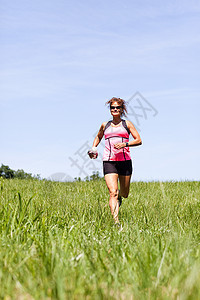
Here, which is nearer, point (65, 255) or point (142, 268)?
point (142, 268)

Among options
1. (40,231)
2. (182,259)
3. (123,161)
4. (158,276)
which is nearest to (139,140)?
(123,161)

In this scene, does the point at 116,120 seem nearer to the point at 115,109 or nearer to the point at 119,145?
the point at 115,109

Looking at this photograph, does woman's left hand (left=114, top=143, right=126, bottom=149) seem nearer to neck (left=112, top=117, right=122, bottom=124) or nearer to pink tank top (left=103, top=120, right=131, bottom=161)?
pink tank top (left=103, top=120, right=131, bottom=161)

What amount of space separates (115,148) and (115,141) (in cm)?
13

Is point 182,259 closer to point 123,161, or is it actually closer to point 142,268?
point 142,268

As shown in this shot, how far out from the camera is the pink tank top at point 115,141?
7.00 m

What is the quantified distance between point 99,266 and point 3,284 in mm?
787

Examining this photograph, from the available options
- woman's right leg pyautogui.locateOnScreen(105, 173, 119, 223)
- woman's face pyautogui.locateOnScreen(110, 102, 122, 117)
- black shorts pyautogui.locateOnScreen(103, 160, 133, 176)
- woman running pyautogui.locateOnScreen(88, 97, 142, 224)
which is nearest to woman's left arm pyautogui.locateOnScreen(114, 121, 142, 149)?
woman running pyautogui.locateOnScreen(88, 97, 142, 224)

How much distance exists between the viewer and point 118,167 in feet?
23.6

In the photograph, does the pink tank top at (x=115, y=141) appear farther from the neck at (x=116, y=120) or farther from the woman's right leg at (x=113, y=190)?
the woman's right leg at (x=113, y=190)

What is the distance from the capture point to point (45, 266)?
2648mm

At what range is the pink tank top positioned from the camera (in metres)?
7.00

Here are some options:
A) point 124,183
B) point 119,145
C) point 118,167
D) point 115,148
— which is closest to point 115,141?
point 115,148

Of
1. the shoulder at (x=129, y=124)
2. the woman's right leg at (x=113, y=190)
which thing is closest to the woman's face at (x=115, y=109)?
the shoulder at (x=129, y=124)
